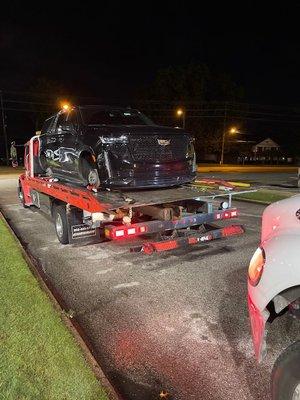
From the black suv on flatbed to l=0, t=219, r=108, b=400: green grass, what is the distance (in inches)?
95.3

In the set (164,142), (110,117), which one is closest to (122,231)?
(164,142)

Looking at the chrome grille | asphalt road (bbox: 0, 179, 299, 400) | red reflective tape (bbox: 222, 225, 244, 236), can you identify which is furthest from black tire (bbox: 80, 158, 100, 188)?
red reflective tape (bbox: 222, 225, 244, 236)

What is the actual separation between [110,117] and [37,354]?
17.2 feet

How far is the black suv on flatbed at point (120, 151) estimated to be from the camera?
6527mm

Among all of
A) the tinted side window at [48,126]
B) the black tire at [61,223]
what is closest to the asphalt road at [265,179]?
the tinted side window at [48,126]

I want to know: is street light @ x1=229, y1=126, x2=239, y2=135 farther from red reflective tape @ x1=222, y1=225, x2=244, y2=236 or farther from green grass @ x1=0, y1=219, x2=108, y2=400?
green grass @ x1=0, y1=219, x2=108, y2=400

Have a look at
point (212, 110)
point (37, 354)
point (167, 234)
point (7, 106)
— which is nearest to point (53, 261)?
point (167, 234)

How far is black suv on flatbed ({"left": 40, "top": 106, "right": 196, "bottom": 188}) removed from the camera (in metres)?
6.53

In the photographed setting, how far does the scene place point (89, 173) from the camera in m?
6.99

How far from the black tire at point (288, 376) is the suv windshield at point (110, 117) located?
19.2 feet

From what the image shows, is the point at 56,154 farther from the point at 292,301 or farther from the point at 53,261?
the point at 292,301

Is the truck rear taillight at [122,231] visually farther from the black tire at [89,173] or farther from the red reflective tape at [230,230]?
the red reflective tape at [230,230]

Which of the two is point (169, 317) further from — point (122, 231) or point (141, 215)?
point (141, 215)

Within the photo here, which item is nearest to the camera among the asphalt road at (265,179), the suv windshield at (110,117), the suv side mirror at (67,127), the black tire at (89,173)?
the black tire at (89,173)
